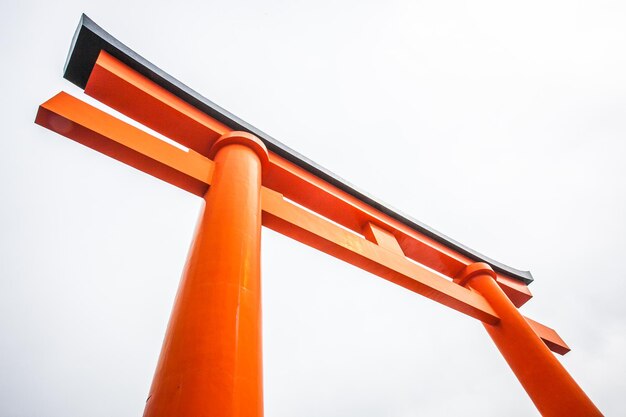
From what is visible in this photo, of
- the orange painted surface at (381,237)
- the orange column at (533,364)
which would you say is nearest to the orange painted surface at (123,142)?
the orange painted surface at (381,237)

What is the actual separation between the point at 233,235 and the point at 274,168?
1.56 m

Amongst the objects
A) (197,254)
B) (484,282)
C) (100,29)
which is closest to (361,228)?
(484,282)

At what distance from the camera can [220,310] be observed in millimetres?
1026

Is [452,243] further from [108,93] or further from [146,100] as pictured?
[108,93]

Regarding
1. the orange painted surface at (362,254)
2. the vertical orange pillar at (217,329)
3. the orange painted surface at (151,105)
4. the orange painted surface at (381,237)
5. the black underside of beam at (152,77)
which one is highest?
the black underside of beam at (152,77)

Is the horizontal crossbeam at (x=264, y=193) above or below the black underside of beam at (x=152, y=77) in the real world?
below

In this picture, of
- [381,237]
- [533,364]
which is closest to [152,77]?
[381,237]

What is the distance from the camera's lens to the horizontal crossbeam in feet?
5.32

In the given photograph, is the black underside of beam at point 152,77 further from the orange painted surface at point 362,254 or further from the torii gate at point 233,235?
the orange painted surface at point 362,254

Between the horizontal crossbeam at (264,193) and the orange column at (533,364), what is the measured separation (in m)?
0.14

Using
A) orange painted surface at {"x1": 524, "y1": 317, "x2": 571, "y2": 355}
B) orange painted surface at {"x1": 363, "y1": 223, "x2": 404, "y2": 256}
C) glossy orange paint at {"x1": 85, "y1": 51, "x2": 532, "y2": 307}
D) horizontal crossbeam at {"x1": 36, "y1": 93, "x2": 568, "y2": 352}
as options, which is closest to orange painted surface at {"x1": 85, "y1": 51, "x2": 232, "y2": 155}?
glossy orange paint at {"x1": 85, "y1": 51, "x2": 532, "y2": 307}

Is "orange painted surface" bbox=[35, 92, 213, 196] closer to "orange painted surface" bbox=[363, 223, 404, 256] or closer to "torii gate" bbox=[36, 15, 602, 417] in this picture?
"torii gate" bbox=[36, 15, 602, 417]

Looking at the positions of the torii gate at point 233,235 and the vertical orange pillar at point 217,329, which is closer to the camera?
the vertical orange pillar at point 217,329

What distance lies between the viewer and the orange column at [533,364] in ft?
7.63
